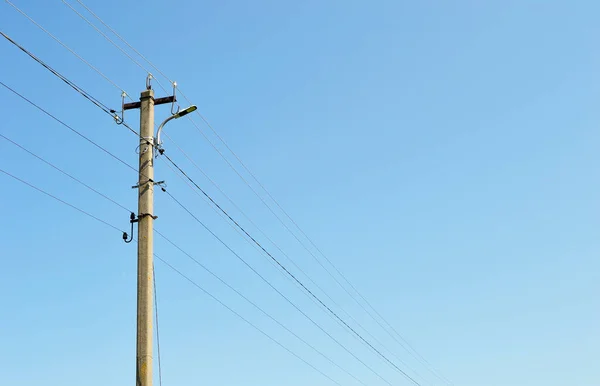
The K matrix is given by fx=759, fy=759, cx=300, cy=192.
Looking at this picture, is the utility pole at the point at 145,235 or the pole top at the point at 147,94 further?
the pole top at the point at 147,94

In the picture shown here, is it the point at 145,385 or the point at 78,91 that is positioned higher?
the point at 78,91

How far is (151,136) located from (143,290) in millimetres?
3477

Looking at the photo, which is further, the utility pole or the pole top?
the pole top

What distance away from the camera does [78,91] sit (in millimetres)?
15086

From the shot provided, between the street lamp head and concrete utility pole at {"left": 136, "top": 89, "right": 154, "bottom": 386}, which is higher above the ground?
the street lamp head

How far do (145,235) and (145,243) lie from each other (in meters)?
0.18

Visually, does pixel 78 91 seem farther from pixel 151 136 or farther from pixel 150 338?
pixel 150 338

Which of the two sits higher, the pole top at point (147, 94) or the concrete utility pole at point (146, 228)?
the pole top at point (147, 94)

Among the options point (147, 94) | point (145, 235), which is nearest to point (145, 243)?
point (145, 235)

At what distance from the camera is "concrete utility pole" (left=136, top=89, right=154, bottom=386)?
44.8 feet

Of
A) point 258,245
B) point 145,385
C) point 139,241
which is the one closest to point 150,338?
point 145,385

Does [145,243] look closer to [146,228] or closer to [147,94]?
[146,228]

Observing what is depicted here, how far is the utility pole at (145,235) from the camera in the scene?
13.7 metres

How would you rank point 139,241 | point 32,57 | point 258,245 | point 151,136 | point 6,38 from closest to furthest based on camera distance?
point 6,38 → point 32,57 → point 139,241 → point 151,136 → point 258,245
